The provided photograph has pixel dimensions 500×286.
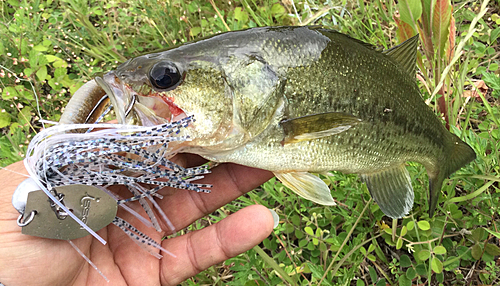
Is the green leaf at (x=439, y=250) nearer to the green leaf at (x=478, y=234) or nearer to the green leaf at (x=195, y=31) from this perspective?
the green leaf at (x=478, y=234)

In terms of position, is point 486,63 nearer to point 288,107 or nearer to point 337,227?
point 337,227

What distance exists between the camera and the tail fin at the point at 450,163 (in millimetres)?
1940

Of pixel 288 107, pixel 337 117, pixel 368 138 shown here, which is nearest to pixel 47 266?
pixel 288 107

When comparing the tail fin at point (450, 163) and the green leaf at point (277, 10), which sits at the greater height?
the green leaf at point (277, 10)

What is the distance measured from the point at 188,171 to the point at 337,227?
123 centimetres

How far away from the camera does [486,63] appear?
2803 mm

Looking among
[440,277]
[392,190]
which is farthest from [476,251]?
[392,190]

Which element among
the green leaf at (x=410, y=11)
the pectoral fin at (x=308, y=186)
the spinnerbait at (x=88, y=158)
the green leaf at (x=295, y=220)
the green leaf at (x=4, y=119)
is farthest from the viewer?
the green leaf at (x=4, y=119)

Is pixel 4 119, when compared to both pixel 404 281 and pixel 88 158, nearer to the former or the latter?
pixel 88 158

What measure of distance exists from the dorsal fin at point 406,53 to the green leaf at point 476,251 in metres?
1.09

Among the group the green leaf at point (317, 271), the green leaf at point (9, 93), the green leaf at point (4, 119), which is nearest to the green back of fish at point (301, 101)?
the green leaf at point (317, 271)

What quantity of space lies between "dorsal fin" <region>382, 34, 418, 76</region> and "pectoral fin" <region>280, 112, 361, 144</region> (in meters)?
0.54

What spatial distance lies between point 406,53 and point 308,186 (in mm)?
905

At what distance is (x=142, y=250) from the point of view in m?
1.78
